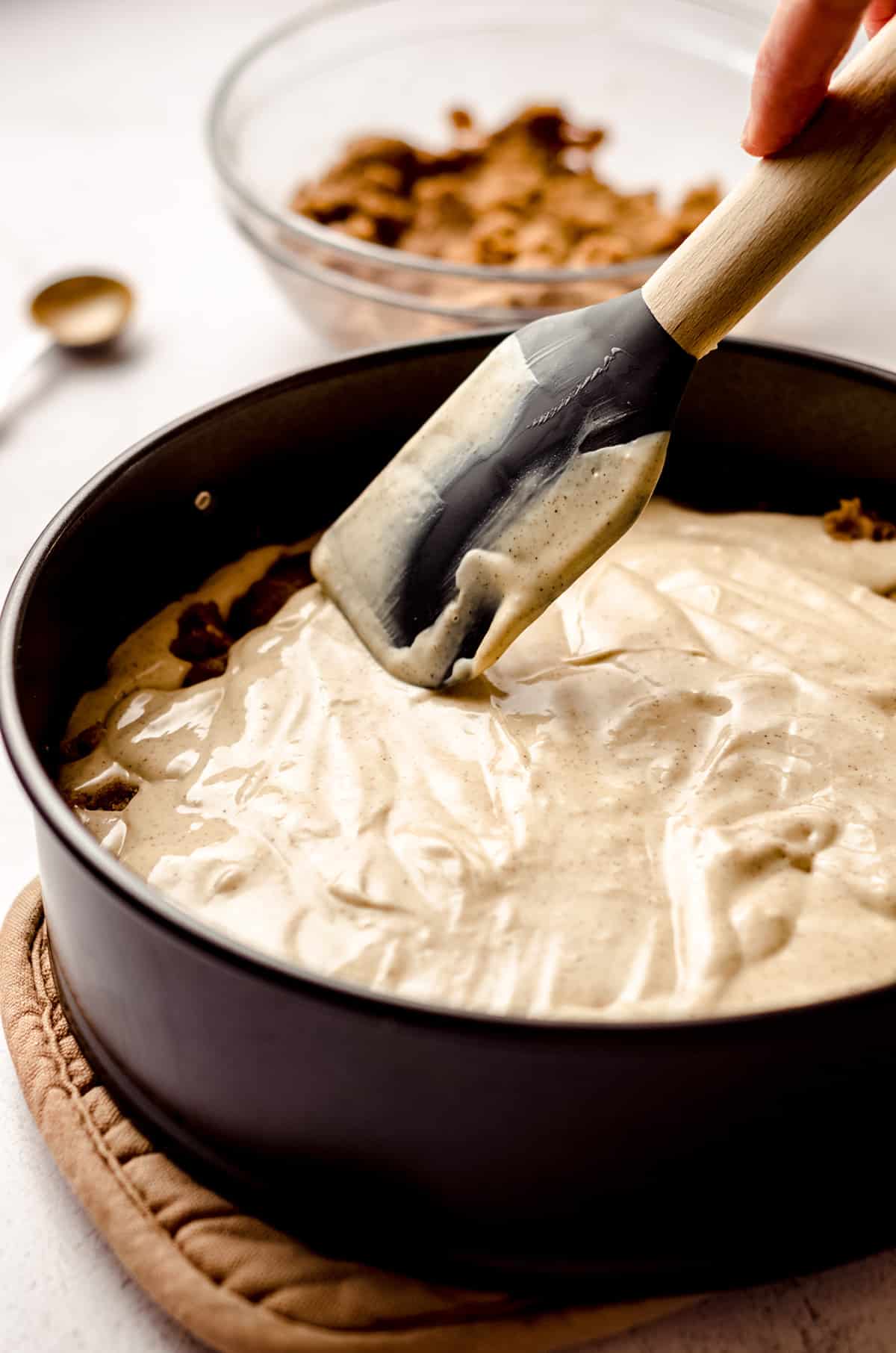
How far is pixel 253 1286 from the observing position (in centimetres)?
112

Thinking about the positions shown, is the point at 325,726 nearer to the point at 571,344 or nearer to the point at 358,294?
the point at 571,344

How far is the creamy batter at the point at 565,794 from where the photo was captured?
1180 millimetres

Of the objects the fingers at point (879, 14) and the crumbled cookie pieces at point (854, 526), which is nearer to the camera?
the fingers at point (879, 14)

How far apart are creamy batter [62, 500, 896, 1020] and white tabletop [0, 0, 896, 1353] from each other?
274 millimetres

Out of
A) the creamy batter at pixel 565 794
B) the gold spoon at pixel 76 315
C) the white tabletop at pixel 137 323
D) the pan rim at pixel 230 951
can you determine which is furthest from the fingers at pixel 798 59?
the gold spoon at pixel 76 315

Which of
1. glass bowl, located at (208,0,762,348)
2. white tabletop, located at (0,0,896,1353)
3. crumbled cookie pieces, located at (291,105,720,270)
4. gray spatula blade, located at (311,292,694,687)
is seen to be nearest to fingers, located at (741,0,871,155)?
gray spatula blade, located at (311,292,694,687)

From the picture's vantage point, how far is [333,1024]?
98 centimetres

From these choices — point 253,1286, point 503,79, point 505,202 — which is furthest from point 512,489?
point 503,79

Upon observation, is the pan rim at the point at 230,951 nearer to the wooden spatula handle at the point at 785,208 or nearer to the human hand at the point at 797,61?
the wooden spatula handle at the point at 785,208

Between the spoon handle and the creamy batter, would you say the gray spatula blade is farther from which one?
the spoon handle

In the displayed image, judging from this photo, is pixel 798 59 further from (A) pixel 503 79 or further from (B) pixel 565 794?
(A) pixel 503 79

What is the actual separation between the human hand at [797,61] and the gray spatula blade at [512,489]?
193mm

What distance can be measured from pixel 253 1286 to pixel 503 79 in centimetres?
221

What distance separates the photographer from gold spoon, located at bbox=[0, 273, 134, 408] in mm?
2301
